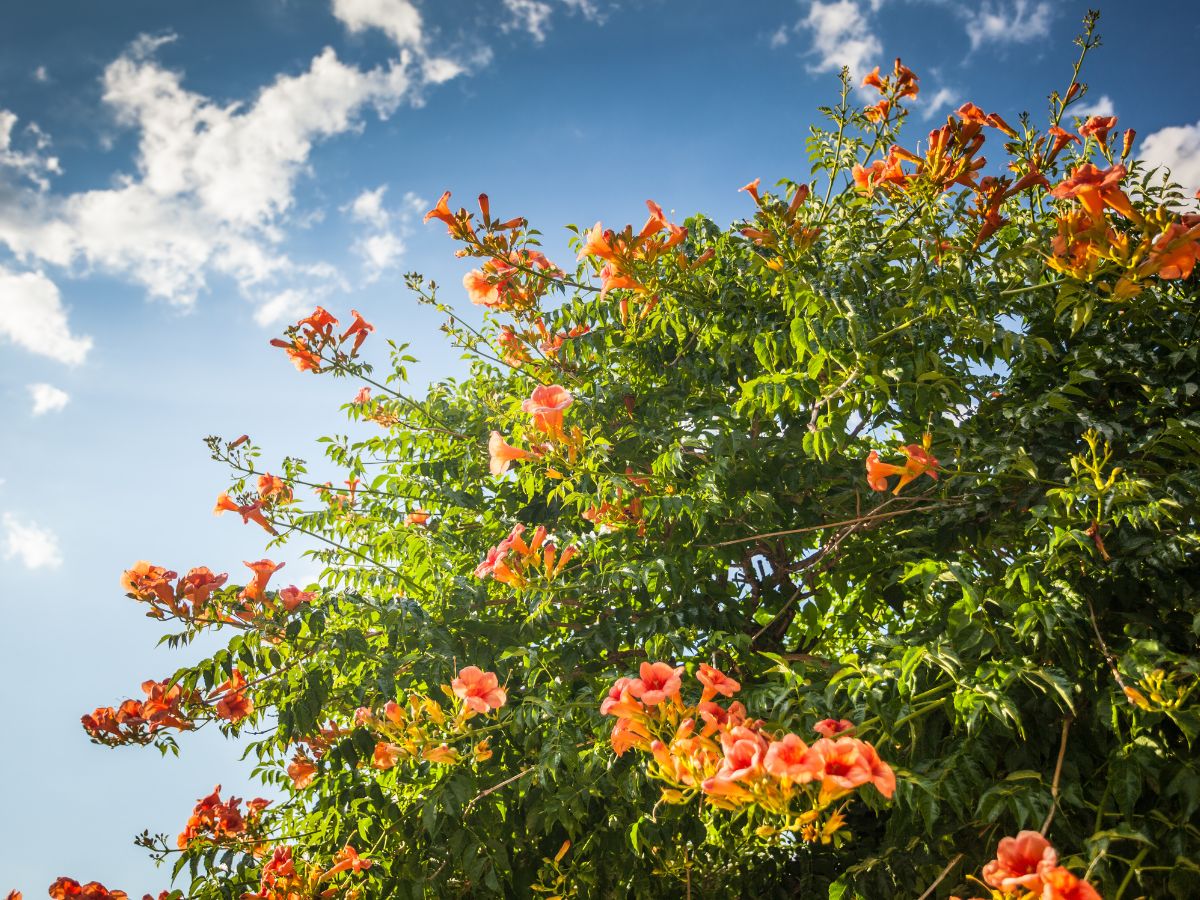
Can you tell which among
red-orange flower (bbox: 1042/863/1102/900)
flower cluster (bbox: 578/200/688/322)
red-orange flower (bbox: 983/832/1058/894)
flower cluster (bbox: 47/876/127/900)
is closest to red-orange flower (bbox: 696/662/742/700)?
red-orange flower (bbox: 983/832/1058/894)

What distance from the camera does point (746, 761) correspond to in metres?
1.69

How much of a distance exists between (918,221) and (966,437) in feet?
2.88

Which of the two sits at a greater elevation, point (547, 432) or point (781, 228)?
point (781, 228)

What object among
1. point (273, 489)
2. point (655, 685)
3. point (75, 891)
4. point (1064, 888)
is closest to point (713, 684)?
point (655, 685)

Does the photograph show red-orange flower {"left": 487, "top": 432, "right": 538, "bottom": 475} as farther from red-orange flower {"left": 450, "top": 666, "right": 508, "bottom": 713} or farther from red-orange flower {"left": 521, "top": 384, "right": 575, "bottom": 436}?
red-orange flower {"left": 450, "top": 666, "right": 508, "bottom": 713}

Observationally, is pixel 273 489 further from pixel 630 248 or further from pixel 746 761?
pixel 746 761

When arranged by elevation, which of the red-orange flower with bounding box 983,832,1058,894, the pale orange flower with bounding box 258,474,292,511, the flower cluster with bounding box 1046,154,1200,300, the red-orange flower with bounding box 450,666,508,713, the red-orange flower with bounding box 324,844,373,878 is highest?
the pale orange flower with bounding box 258,474,292,511

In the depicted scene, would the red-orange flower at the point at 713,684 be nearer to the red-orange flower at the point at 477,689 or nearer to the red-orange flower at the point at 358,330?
the red-orange flower at the point at 477,689

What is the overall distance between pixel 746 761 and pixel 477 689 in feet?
4.07

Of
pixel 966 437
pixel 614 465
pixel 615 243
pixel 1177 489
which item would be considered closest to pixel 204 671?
pixel 614 465

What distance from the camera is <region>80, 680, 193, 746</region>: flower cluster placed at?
135 inches

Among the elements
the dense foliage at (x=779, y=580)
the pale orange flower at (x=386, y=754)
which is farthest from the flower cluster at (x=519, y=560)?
the pale orange flower at (x=386, y=754)

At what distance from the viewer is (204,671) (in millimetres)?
3143

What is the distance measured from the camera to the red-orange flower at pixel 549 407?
9.47ft
